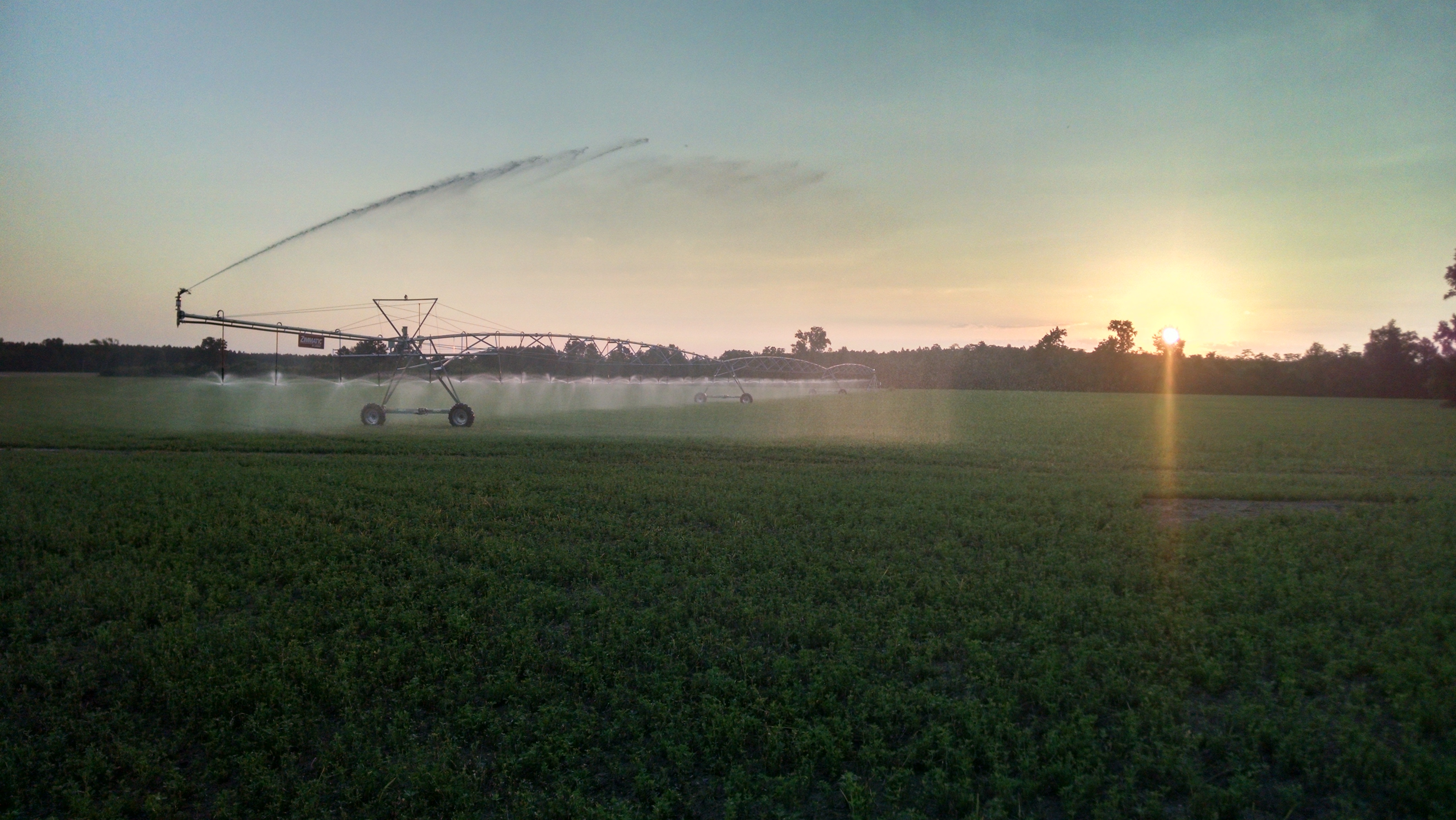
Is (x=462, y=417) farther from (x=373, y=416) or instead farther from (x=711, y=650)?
(x=711, y=650)

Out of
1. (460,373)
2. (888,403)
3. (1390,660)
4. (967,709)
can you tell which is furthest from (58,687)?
(888,403)

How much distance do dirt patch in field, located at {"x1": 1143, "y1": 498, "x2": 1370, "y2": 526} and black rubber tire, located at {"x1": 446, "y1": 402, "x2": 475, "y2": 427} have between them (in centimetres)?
2079

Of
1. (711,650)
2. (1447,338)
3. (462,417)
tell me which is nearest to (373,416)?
(462,417)

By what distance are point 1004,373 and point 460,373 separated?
53.2 meters

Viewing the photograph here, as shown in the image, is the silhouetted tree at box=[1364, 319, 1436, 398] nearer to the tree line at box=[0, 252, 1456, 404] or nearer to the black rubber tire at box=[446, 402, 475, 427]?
the tree line at box=[0, 252, 1456, 404]

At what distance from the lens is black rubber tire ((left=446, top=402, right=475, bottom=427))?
1069 inches

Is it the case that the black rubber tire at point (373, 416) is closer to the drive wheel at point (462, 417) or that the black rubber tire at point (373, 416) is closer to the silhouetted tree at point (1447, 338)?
the drive wheel at point (462, 417)

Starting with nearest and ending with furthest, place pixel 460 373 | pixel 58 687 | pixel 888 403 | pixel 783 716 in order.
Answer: pixel 783 716, pixel 58 687, pixel 460 373, pixel 888 403

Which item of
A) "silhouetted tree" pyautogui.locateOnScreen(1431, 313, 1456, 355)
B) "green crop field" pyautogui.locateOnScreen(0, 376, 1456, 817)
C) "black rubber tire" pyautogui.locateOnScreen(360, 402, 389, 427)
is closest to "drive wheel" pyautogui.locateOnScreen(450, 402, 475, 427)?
"black rubber tire" pyautogui.locateOnScreen(360, 402, 389, 427)

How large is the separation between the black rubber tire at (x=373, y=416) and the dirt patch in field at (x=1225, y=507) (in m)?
23.1

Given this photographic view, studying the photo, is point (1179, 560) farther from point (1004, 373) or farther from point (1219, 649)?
point (1004, 373)

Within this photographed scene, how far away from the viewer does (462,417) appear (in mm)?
27328

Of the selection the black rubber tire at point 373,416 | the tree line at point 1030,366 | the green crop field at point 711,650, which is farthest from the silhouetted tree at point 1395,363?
the black rubber tire at point 373,416

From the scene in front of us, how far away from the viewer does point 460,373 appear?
35312 millimetres
